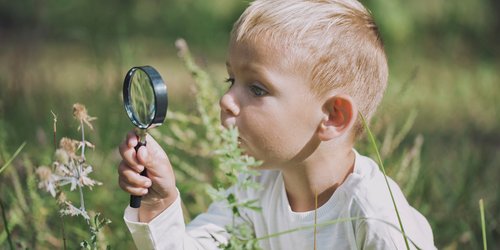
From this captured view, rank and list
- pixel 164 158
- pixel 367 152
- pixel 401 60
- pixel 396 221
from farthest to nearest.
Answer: pixel 401 60 < pixel 367 152 < pixel 396 221 < pixel 164 158

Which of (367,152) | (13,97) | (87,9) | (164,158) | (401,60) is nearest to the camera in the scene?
(164,158)

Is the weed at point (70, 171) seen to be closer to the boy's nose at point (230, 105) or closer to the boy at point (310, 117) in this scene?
the boy at point (310, 117)

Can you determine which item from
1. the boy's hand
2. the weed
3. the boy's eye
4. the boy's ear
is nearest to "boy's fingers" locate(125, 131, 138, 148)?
the boy's hand

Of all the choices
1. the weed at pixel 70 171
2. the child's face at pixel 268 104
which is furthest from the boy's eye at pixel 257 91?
the weed at pixel 70 171

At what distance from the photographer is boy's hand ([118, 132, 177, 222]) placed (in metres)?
1.68

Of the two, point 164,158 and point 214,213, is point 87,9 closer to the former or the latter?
point 214,213

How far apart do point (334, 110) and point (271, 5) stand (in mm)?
287

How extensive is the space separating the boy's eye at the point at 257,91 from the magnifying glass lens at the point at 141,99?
37cm

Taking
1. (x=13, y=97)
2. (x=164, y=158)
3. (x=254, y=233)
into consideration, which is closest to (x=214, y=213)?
(x=254, y=233)

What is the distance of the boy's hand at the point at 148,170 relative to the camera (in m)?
1.68

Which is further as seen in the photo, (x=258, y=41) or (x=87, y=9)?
(x=87, y=9)

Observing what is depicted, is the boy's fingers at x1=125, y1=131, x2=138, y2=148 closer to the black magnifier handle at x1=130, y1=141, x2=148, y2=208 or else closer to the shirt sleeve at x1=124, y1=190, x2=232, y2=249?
the black magnifier handle at x1=130, y1=141, x2=148, y2=208

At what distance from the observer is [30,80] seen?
11.8ft

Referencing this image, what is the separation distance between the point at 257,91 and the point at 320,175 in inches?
10.6
